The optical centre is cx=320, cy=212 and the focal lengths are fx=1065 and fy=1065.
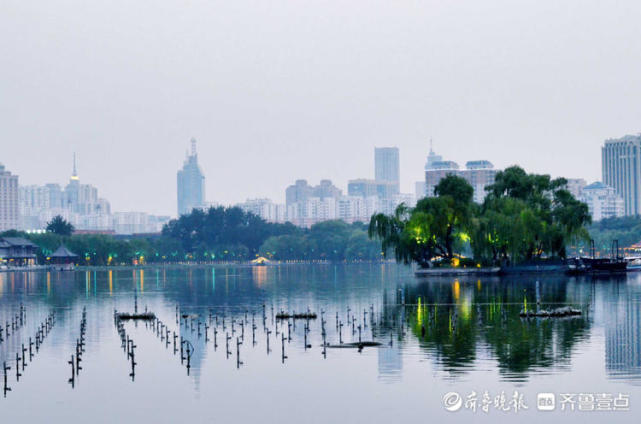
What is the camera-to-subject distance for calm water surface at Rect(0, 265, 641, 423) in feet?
102

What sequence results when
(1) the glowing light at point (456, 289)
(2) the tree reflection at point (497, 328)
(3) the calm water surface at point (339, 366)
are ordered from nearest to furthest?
(3) the calm water surface at point (339, 366) → (2) the tree reflection at point (497, 328) → (1) the glowing light at point (456, 289)

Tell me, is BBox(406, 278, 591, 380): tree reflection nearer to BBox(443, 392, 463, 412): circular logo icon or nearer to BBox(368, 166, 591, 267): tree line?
BBox(443, 392, 463, 412): circular logo icon

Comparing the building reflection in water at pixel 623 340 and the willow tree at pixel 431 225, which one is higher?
the willow tree at pixel 431 225

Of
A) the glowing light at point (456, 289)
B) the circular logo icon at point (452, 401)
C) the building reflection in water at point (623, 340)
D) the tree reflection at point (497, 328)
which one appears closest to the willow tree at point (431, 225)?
the glowing light at point (456, 289)

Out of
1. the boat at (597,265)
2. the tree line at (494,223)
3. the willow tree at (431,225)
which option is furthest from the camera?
the boat at (597,265)

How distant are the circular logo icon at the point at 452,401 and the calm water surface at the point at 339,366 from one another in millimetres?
160

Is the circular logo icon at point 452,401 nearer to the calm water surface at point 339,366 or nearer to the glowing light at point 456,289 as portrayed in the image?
the calm water surface at point 339,366

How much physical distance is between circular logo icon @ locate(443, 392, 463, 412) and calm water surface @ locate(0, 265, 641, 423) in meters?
0.16

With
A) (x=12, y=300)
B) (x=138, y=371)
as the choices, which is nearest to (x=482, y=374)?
(x=138, y=371)

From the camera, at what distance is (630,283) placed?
89.1 m

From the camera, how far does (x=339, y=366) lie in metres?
38.8

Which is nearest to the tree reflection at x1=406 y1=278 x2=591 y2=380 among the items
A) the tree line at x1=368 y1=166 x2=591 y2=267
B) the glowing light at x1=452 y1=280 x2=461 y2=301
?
the glowing light at x1=452 y1=280 x2=461 y2=301

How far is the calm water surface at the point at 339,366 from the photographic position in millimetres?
30938

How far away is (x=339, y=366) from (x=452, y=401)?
8094 millimetres
